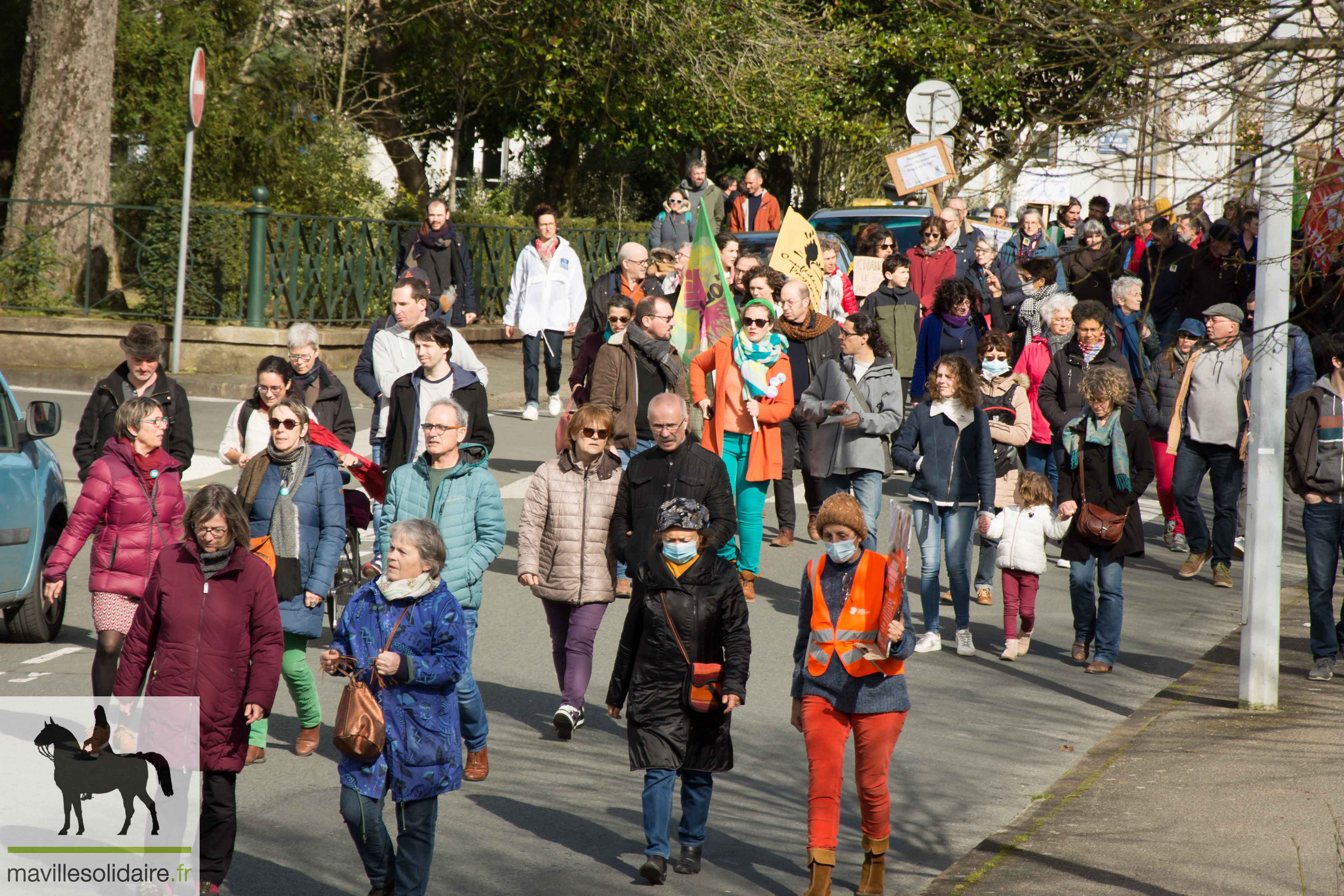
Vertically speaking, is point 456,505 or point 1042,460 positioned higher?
point 1042,460

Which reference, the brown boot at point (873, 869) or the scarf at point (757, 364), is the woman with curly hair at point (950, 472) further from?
the brown boot at point (873, 869)

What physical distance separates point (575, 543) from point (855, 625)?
199 centimetres

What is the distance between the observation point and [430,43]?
2495cm

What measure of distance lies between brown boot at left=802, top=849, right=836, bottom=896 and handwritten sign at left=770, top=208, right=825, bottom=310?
8364 millimetres

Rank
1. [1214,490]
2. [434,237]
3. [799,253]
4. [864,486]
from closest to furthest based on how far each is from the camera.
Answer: [864,486]
[1214,490]
[799,253]
[434,237]

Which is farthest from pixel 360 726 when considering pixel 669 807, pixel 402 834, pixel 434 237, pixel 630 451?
pixel 434 237

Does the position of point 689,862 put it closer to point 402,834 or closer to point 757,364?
point 402,834

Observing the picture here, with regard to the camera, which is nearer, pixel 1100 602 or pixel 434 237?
pixel 1100 602

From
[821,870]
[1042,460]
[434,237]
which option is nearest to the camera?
[821,870]

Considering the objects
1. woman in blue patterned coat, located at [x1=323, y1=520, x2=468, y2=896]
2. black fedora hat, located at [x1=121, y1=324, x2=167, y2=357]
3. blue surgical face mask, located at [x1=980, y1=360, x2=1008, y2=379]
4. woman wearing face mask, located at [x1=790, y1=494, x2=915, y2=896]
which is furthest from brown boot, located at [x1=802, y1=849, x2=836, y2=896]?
blue surgical face mask, located at [x1=980, y1=360, x2=1008, y2=379]

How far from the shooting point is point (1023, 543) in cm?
923

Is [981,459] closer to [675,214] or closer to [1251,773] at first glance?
[1251,773]

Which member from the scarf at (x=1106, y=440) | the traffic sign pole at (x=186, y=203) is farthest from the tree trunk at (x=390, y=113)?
the scarf at (x=1106, y=440)

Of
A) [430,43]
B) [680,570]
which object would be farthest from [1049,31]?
[430,43]
